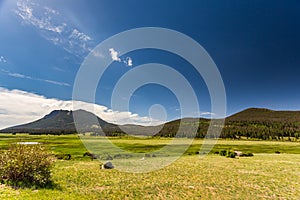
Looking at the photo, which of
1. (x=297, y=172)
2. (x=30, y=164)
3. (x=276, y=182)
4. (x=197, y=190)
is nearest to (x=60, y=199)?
(x=30, y=164)

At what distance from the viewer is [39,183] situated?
2127cm

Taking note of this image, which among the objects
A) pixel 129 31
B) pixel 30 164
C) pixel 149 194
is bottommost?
pixel 149 194

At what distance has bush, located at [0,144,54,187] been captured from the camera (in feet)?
67.1

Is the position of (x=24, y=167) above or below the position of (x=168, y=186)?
above

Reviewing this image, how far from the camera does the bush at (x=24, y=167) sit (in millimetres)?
20453

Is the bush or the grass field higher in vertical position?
the bush

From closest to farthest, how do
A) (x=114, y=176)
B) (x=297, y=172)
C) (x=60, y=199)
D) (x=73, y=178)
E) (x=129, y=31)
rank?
(x=60, y=199) < (x=73, y=178) < (x=114, y=176) < (x=297, y=172) < (x=129, y=31)

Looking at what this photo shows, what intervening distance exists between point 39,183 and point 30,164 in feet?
6.60

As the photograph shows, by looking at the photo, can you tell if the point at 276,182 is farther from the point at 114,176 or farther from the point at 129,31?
the point at 129,31

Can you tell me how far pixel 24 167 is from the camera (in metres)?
20.7

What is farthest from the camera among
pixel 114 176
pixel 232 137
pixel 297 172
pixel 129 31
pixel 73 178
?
pixel 232 137

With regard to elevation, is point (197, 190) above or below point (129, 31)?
below

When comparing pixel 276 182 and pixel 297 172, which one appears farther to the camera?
pixel 297 172

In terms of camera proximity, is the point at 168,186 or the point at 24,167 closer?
the point at 24,167
